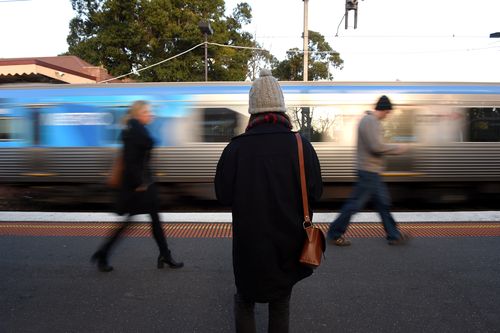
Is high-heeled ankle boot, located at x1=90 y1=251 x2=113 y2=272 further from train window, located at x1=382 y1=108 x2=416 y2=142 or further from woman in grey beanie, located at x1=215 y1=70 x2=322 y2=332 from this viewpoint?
train window, located at x1=382 y1=108 x2=416 y2=142

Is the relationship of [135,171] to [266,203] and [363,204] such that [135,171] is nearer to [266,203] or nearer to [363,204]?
[266,203]

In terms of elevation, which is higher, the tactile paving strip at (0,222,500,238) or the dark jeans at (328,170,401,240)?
the dark jeans at (328,170,401,240)

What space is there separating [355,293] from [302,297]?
455 mm

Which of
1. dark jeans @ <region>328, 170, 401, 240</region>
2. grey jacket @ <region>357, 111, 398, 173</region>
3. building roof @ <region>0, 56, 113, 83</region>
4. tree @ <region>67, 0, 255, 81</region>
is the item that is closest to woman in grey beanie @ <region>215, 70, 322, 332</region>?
dark jeans @ <region>328, 170, 401, 240</region>

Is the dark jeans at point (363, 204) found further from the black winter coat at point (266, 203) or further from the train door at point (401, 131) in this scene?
the train door at point (401, 131)

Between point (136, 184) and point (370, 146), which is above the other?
point (370, 146)

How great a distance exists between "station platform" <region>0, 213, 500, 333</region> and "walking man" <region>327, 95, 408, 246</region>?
0.51ft

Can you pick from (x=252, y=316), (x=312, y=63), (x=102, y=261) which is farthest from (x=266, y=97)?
(x=312, y=63)

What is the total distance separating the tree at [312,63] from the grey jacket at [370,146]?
37451 millimetres

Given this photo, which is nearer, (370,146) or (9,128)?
(370,146)

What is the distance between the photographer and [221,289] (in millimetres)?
3758

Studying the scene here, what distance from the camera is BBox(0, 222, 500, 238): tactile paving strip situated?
519 centimetres

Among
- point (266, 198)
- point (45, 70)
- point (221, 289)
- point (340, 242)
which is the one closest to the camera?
point (266, 198)

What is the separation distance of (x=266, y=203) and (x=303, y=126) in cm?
621
